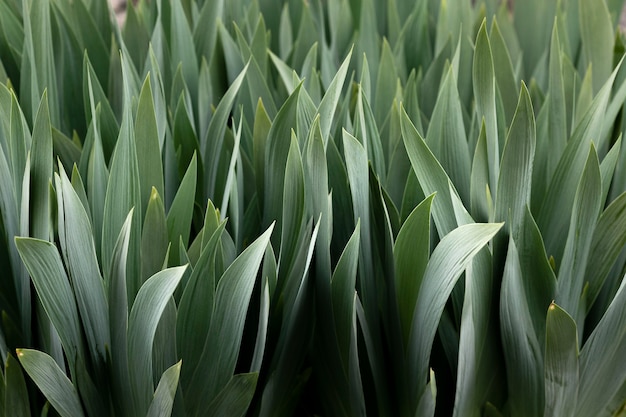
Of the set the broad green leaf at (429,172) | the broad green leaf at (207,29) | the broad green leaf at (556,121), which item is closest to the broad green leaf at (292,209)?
the broad green leaf at (429,172)

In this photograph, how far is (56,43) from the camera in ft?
3.49

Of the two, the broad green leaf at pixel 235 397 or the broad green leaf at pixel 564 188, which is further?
the broad green leaf at pixel 564 188

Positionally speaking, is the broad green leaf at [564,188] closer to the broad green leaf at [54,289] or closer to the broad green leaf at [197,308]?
the broad green leaf at [197,308]

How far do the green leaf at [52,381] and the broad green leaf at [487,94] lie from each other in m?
0.44

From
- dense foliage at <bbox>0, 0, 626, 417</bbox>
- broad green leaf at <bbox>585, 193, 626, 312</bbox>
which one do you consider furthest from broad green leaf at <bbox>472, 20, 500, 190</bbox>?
broad green leaf at <bbox>585, 193, 626, 312</bbox>

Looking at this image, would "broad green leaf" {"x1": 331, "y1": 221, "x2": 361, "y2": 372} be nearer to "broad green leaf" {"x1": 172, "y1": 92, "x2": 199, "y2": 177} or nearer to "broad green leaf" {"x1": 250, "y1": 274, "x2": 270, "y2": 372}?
"broad green leaf" {"x1": 250, "y1": 274, "x2": 270, "y2": 372}

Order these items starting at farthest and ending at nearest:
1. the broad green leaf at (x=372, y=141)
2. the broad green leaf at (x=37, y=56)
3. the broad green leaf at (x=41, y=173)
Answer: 1. the broad green leaf at (x=37, y=56)
2. the broad green leaf at (x=372, y=141)
3. the broad green leaf at (x=41, y=173)

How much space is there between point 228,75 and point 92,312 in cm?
49

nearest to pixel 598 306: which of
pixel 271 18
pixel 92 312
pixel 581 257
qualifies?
pixel 581 257

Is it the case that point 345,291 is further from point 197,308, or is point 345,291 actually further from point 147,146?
point 147,146

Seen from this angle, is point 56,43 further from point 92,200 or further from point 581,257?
point 581,257

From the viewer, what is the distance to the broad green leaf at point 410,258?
667 millimetres

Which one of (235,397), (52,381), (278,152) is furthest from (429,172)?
(52,381)

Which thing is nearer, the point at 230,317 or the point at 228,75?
the point at 230,317
